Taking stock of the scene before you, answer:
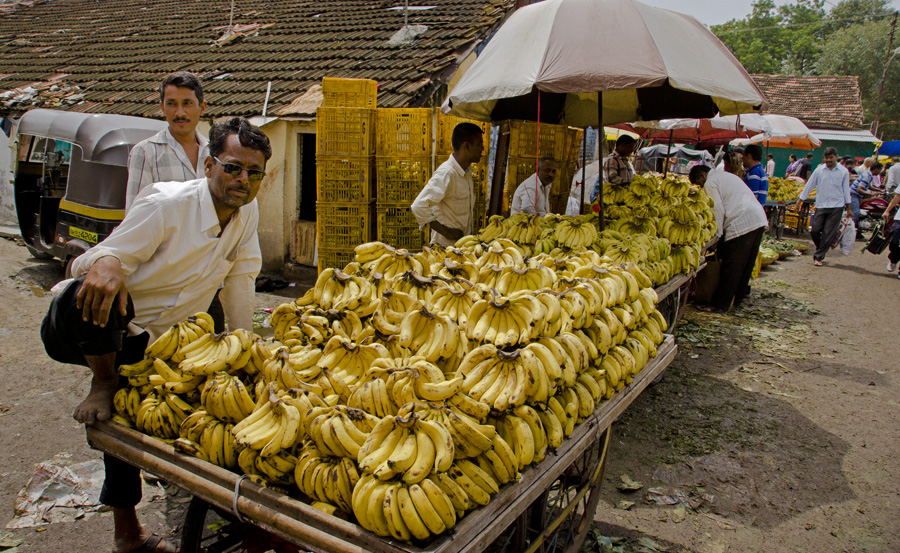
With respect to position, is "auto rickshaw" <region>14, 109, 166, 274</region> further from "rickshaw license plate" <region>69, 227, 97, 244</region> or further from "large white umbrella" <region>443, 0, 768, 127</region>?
"large white umbrella" <region>443, 0, 768, 127</region>

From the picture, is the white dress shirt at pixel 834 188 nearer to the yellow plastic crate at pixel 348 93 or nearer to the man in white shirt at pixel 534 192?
the man in white shirt at pixel 534 192

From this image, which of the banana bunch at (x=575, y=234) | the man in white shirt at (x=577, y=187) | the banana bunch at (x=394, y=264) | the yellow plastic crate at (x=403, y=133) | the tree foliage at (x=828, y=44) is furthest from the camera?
the tree foliage at (x=828, y=44)

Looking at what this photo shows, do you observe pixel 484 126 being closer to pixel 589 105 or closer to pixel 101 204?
pixel 589 105

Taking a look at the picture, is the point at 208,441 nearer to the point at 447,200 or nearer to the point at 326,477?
the point at 326,477

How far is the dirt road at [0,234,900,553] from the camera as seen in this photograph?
353cm

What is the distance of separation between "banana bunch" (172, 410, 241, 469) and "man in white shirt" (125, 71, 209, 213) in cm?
208

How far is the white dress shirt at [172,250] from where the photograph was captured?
2350mm

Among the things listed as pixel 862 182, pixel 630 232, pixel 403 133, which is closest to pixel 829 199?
pixel 862 182

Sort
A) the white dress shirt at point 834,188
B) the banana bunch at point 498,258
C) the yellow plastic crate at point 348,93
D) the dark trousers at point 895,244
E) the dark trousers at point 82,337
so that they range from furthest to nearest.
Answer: the white dress shirt at point 834,188, the dark trousers at point 895,244, the yellow plastic crate at point 348,93, the banana bunch at point 498,258, the dark trousers at point 82,337

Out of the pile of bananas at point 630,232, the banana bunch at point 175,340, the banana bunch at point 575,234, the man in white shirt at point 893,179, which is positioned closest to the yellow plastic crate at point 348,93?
the pile of bananas at point 630,232

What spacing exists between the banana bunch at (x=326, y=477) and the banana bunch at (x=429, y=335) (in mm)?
634

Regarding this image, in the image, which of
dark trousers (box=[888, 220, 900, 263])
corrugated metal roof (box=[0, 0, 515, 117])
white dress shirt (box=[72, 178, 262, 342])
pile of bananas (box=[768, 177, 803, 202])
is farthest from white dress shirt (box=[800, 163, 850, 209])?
white dress shirt (box=[72, 178, 262, 342])

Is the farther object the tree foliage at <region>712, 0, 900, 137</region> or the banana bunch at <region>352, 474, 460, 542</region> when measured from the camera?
the tree foliage at <region>712, 0, 900, 137</region>

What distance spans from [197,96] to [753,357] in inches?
259
